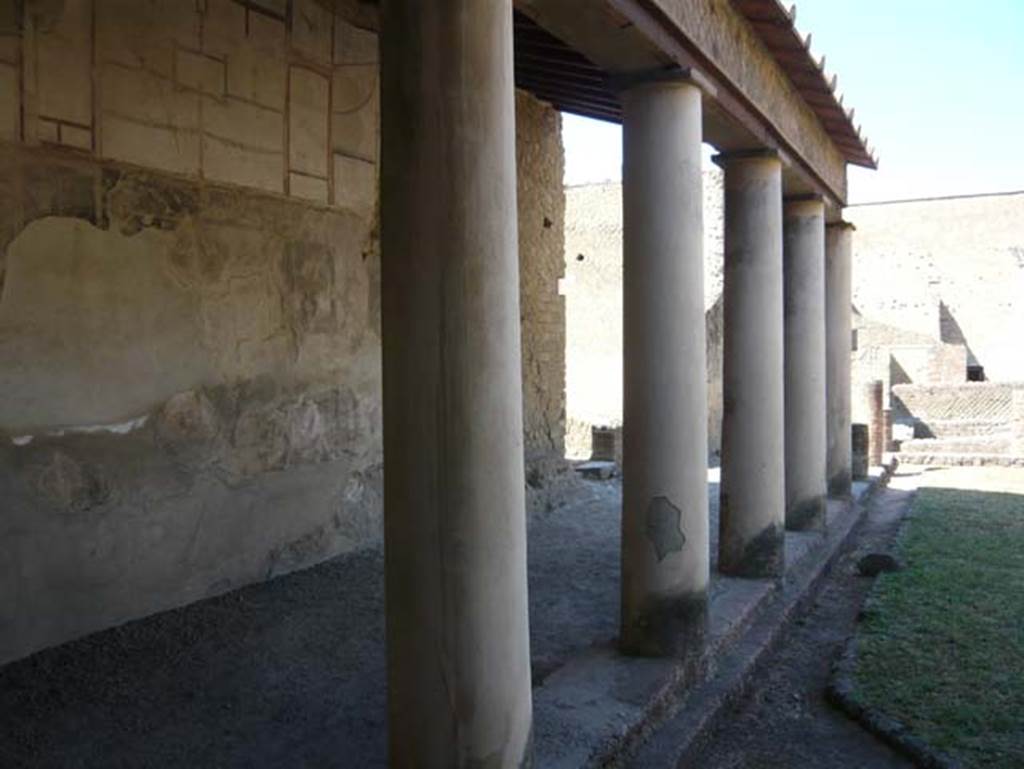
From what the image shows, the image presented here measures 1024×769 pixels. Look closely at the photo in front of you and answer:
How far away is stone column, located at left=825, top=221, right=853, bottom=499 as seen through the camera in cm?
852

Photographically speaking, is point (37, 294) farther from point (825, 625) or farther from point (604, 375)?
point (604, 375)

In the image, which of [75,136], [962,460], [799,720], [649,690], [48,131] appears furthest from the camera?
[962,460]

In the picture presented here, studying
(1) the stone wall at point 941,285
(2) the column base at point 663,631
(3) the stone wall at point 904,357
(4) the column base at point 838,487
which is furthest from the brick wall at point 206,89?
(1) the stone wall at point 941,285

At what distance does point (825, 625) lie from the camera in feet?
18.0

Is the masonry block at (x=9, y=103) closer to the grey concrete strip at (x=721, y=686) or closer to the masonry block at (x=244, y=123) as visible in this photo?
the masonry block at (x=244, y=123)

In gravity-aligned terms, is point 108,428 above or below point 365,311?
below

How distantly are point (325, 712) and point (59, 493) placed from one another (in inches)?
55.8

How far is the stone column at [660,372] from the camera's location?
3811mm

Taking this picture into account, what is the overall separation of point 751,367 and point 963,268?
31240 millimetres

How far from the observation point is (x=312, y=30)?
16.6ft

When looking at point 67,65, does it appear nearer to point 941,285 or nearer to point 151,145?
point 151,145

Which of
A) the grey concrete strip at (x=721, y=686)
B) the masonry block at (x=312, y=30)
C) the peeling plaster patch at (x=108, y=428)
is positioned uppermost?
the masonry block at (x=312, y=30)

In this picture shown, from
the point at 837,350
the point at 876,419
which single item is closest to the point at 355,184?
the point at 837,350

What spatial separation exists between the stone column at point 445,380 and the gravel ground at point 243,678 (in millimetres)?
626
